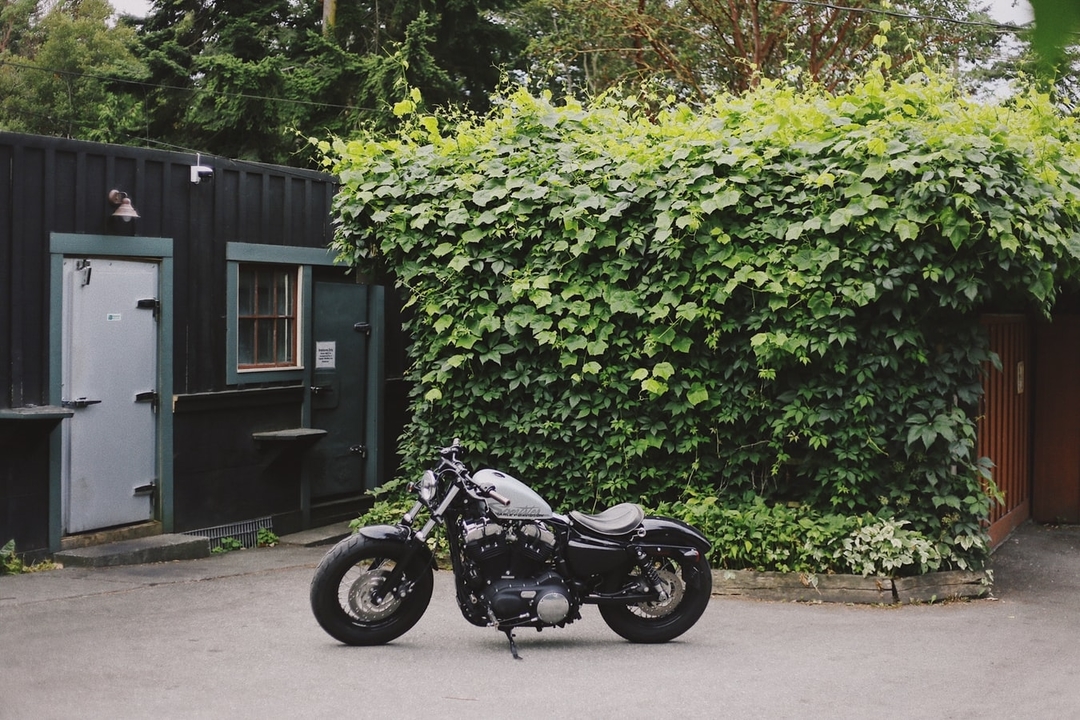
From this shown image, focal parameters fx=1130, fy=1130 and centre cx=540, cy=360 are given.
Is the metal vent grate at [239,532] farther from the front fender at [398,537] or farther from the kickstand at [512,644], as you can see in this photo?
the kickstand at [512,644]

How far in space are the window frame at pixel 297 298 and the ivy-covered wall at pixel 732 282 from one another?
1.52 m

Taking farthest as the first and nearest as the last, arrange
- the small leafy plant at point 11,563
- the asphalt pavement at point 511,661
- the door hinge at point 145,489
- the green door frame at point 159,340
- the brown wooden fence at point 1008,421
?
the door hinge at point 145,489
the brown wooden fence at point 1008,421
the green door frame at point 159,340
the small leafy plant at point 11,563
the asphalt pavement at point 511,661

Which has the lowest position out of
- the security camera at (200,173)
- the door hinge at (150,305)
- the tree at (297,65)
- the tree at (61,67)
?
the door hinge at (150,305)

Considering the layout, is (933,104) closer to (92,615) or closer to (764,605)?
(764,605)

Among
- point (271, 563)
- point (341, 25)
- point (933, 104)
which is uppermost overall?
point (341, 25)

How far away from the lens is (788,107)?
8117 millimetres

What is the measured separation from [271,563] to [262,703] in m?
4.29

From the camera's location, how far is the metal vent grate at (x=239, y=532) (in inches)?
394

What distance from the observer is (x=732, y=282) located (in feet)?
26.2

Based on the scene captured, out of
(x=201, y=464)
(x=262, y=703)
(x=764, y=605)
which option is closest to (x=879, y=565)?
(x=764, y=605)

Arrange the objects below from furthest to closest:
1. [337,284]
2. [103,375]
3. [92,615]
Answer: [337,284]
[103,375]
[92,615]

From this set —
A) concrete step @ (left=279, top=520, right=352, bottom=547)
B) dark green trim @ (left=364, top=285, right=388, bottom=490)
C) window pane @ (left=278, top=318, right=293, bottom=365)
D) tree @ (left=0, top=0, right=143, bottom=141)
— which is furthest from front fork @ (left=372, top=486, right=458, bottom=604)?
tree @ (left=0, top=0, right=143, bottom=141)

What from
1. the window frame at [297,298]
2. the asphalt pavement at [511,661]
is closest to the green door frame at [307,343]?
the window frame at [297,298]

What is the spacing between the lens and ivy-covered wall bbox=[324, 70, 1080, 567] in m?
7.57
